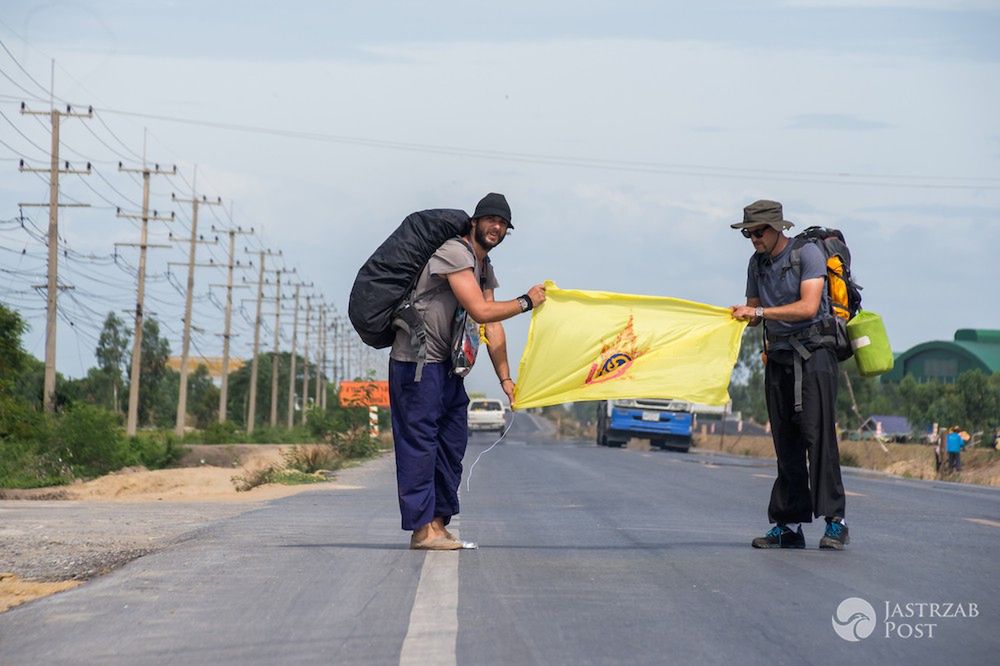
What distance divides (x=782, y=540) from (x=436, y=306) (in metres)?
2.60

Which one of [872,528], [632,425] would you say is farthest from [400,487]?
[632,425]

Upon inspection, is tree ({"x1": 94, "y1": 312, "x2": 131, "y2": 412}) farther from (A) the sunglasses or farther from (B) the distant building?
(A) the sunglasses

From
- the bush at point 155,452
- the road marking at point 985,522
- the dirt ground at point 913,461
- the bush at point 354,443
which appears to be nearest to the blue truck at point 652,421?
the dirt ground at point 913,461

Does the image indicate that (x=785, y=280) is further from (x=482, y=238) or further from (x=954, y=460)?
(x=954, y=460)

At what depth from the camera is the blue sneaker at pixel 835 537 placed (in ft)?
29.8

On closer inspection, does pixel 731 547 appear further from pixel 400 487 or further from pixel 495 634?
pixel 495 634

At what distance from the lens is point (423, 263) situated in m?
8.73

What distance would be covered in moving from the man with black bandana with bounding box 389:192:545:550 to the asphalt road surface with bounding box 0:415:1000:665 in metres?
0.34

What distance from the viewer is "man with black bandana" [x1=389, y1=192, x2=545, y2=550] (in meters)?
8.63

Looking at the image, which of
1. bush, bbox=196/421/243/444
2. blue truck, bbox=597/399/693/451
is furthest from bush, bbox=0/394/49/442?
bush, bbox=196/421/243/444

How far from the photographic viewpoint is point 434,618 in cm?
619

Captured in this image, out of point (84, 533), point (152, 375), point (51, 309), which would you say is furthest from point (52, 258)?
point (152, 375)

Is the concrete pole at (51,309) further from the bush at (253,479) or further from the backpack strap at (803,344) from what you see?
the backpack strap at (803,344)

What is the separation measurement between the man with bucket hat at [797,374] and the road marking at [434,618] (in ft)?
7.63
